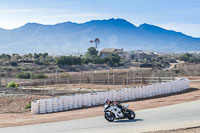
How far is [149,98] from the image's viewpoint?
98.8 ft

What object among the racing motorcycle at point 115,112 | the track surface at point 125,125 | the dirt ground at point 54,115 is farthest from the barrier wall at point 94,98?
the racing motorcycle at point 115,112

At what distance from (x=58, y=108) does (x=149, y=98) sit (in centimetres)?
914

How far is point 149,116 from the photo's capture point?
18.9m

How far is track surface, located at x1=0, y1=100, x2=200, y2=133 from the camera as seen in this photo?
1558 cm

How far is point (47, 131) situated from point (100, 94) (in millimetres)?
11577

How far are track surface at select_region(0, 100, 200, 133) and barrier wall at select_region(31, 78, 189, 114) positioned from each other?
6.51 m

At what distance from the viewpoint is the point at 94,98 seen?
2689 centimetres

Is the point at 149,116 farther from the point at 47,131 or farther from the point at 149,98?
the point at 149,98

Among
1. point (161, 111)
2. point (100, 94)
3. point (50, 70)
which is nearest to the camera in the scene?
point (161, 111)

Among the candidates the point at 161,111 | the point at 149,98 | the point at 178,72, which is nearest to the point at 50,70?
the point at 178,72

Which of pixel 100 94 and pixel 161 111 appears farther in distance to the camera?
pixel 100 94

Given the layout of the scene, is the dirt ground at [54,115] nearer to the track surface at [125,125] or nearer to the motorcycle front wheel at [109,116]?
the track surface at [125,125]

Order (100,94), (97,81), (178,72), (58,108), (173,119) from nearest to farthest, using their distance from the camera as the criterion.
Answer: (173,119), (58,108), (100,94), (97,81), (178,72)

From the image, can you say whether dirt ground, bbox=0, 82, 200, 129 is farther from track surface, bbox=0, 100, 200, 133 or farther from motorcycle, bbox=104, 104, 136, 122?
motorcycle, bbox=104, 104, 136, 122
